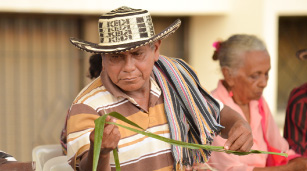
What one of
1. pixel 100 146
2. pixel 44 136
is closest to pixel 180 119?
pixel 100 146

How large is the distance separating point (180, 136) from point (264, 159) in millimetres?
1275

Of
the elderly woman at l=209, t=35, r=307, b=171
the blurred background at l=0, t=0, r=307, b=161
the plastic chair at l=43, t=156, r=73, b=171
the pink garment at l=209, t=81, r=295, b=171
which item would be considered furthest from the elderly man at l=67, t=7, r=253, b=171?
the blurred background at l=0, t=0, r=307, b=161

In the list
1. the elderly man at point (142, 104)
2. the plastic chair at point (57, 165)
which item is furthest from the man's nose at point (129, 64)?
the plastic chair at point (57, 165)

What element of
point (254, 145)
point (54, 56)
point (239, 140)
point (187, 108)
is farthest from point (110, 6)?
point (239, 140)

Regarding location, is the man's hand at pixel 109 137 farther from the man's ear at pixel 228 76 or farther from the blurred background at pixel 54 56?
the blurred background at pixel 54 56

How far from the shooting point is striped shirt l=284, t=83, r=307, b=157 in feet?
14.7

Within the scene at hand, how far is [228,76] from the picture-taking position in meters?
4.30

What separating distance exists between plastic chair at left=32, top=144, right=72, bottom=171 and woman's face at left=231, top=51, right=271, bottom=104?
1294 millimetres

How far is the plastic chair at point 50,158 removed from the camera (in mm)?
3176

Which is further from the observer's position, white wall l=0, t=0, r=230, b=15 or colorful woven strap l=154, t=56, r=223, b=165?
white wall l=0, t=0, r=230, b=15

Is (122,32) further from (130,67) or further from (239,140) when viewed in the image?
(239,140)

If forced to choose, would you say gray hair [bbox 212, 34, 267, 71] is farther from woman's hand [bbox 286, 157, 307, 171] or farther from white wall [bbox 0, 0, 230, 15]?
white wall [bbox 0, 0, 230, 15]

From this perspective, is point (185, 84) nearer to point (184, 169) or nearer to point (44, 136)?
point (184, 169)

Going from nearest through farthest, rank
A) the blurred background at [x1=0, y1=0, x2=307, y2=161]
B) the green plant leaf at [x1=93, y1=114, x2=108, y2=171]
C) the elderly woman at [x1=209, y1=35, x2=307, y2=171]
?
1. the green plant leaf at [x1=93, y1=114, x2=108, y2=171]
2. the elderly woman at [x1=209, y1=35, x2=307, y2=171]
3. the blurred background at [x1=0, y1=0, x2=307, y2=161]
